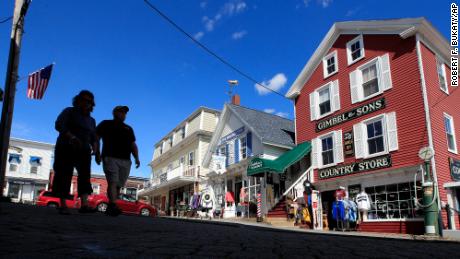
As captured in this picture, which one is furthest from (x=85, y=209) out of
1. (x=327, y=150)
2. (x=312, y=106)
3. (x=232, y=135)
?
(x=232, y=135)

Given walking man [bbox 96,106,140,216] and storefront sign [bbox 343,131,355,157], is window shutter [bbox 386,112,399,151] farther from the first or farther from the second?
walking man [bbox 96,106,140,216]

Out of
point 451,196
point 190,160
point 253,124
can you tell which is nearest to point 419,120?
point 451,196

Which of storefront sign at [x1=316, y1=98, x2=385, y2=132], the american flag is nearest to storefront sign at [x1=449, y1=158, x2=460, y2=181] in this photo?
storefront sign at [x1=316, y1=98, x2=385, y2=132]

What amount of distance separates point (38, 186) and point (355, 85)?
38.2 m

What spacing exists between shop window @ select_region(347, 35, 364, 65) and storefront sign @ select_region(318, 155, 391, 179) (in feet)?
16.1

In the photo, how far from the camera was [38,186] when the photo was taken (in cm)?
4294

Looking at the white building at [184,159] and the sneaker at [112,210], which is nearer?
the sneaker at [112,210]

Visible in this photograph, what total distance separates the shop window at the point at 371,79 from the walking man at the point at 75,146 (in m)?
13.1

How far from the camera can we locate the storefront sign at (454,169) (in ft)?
49.4

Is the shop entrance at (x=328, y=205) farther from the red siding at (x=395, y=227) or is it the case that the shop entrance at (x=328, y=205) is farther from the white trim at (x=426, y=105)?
the white trim at (x=426, y=105)

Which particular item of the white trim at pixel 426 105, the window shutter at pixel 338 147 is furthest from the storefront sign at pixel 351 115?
the white trim at pixel 426 105

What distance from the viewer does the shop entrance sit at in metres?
17.6

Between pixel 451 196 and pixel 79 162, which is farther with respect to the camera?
pixel 451 196

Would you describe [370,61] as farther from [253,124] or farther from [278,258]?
[278,258]
